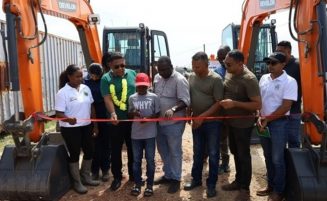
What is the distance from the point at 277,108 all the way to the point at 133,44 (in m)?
5.04

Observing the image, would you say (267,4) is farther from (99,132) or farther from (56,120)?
(56,120)

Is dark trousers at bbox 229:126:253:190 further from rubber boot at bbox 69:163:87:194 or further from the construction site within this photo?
rubber boot at bbox 69:163:87:194

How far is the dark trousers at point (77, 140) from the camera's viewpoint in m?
4.95

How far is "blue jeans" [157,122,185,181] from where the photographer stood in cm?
496

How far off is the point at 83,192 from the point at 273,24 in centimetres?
612

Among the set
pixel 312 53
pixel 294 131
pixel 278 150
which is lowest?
pixel 278 150

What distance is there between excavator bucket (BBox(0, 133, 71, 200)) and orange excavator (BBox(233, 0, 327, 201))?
280cm

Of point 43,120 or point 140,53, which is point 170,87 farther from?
point 140,53

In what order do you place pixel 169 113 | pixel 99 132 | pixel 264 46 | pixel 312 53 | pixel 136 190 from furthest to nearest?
pixel 264 46 → pixel 99 132 → pixel 136 190 → pixel 169 113 → pixel 312 53

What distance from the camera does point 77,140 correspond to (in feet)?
16.4

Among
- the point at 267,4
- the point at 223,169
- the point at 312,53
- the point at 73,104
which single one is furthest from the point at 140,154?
the point at 267,4

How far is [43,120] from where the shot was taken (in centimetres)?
490

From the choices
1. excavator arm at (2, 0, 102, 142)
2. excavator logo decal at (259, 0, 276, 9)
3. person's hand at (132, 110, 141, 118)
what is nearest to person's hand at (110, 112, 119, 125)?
person's hand at (132, 110, 141, 118)

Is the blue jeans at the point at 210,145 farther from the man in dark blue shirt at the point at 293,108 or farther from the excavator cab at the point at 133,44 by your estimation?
the excavator cab at the point at 133,44
